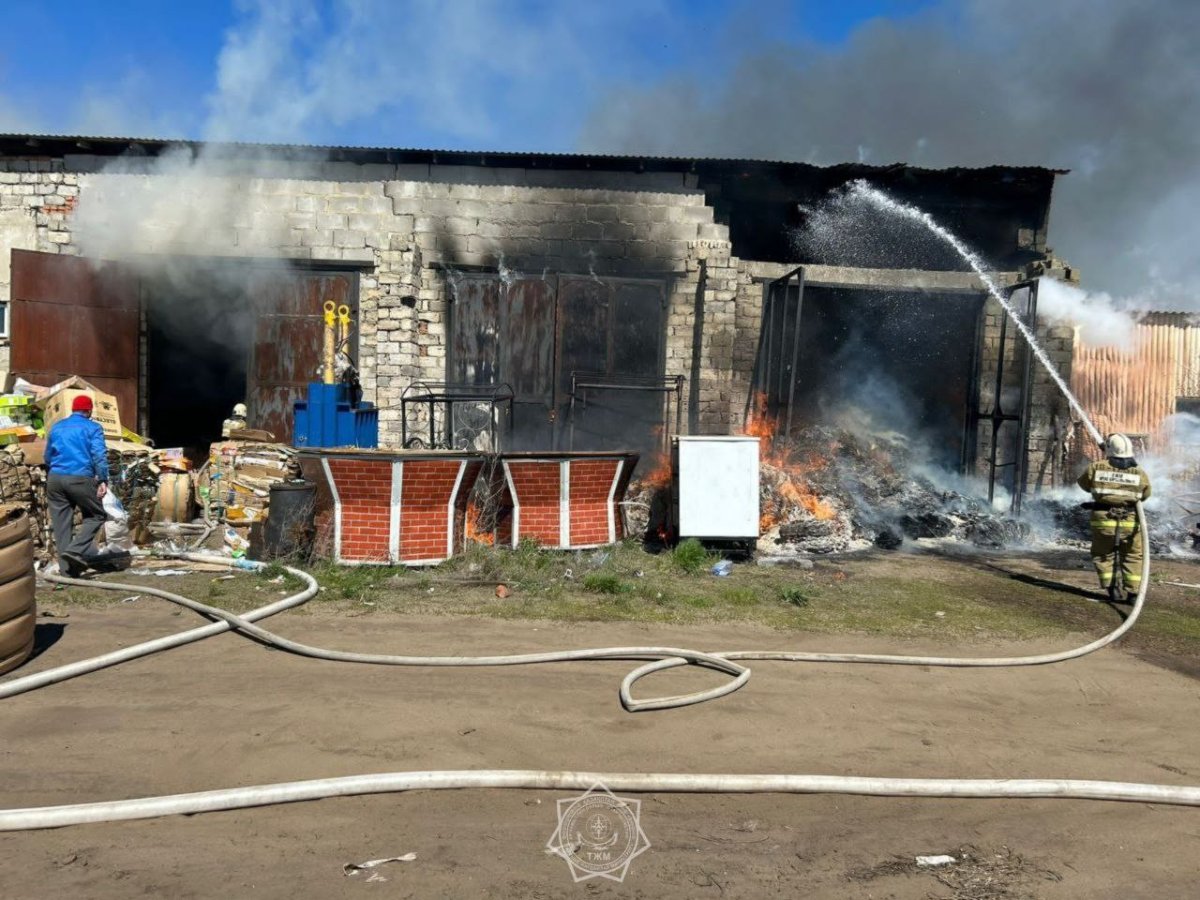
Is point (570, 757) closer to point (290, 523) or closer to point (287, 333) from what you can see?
point (290, 523)

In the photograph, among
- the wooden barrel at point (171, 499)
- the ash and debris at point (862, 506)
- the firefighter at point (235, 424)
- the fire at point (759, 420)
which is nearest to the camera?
the wooden barrel at point (171, 499)

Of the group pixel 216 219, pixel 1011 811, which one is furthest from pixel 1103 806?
pixel 216 219

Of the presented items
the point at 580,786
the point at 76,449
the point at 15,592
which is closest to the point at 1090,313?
the point at 580,786

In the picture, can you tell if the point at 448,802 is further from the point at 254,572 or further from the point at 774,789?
the point at 254,572

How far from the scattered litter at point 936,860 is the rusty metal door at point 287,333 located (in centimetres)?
1166

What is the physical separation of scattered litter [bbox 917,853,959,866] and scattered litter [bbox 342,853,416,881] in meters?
1.93

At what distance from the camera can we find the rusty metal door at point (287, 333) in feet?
42.2

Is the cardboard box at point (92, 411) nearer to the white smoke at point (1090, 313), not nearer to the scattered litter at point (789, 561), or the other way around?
the scattered litter at point (789, 561)

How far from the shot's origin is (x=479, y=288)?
12961 millimetres

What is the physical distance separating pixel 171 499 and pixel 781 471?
816 cm

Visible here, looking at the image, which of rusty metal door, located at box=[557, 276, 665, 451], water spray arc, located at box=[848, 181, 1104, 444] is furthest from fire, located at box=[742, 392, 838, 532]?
water spray arc, located at box=[848, 181, 1104, 444]

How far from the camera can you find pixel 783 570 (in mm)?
8914

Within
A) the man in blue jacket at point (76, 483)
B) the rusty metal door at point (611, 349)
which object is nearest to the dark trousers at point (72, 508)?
the man in blue jacket at point (76, 483)

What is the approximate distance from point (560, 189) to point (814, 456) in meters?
5.87
